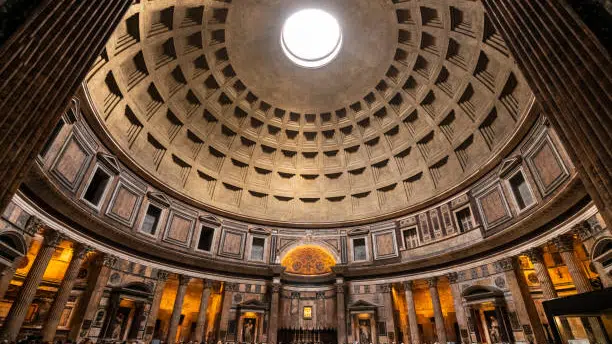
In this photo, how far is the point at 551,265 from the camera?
1823cm

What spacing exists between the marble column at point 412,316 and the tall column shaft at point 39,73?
Answer: 68.2 ft

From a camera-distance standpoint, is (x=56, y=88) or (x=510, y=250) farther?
(x=510, y=250)

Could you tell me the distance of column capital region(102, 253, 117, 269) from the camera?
16.0 meters

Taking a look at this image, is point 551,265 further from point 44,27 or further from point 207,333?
point 44,27

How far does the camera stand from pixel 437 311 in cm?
1831

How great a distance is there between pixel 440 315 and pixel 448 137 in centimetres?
1253

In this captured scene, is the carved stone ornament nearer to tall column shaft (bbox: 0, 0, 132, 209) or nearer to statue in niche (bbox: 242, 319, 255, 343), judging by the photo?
statue in niche (bbox: 242, 319, 255, 343)

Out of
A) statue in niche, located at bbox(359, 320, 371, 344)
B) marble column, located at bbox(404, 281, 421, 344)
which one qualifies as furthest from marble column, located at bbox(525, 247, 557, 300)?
statue in niche, located at bbox(359, 320, 371, 344)

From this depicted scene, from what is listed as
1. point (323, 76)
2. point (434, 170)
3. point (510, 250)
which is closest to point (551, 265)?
point (510, 250)

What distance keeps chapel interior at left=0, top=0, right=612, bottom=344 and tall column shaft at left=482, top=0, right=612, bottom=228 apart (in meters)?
0.05

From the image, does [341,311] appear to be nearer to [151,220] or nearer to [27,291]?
[151,220]

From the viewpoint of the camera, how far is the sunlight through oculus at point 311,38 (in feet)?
76.2

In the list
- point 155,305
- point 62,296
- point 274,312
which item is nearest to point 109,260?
point 62,296

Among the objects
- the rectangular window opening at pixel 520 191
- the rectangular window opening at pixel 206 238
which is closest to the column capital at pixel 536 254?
the rectangular window opening at pixel 520 191
